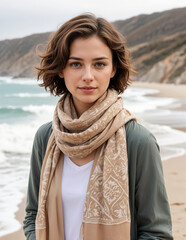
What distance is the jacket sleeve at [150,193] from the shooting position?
1680 millimetres

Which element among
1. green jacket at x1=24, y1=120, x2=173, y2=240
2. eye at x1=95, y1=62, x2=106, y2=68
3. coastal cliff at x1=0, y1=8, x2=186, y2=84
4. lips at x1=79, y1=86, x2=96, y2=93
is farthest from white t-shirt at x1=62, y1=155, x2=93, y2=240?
coastal cliff at x1=0, y1=8, x2=186, y2=84

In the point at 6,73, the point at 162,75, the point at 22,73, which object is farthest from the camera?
the point at 6,73

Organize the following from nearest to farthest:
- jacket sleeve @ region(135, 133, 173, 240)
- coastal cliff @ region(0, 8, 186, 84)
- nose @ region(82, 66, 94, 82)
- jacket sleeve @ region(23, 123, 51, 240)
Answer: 1. jacket sleeve @ region(135, 133, 173, 240)
2. nose @ region(82, 66, 94, 82)
3. jacket sleeve @ region(23, 123, 51, 240)
4. coastal cliff @ region(0, 8, 186, 84)

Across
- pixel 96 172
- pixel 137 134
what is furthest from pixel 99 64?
pixel 96 172

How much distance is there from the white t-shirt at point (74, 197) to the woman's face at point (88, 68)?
346mm

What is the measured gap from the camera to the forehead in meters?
1.81

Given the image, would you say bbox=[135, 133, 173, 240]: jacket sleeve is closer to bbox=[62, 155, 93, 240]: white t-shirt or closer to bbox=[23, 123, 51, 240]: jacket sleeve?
bbox=[62, 155, 93, 240]: white t-shirt

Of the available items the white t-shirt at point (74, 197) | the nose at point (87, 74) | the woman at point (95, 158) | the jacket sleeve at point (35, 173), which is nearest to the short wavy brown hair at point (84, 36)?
the woman at point (95, 158)

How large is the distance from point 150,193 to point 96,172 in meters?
0.26

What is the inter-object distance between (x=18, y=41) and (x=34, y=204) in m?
89.0

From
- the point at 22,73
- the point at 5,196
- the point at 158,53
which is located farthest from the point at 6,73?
the point at 5,196

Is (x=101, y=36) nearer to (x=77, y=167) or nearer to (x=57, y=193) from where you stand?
(x=77, y=167)

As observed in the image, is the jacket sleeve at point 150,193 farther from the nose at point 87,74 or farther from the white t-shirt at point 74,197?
the nose at point 87,74

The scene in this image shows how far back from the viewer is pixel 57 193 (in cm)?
183
